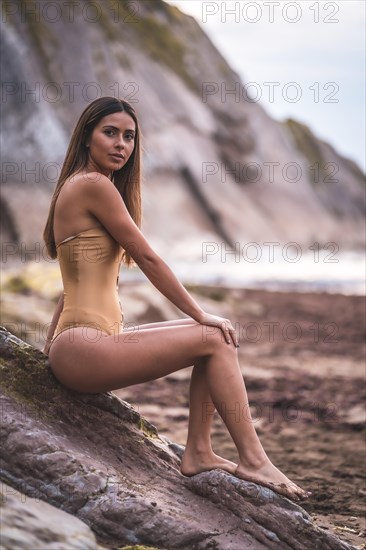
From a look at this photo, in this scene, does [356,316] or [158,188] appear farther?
[158,188]

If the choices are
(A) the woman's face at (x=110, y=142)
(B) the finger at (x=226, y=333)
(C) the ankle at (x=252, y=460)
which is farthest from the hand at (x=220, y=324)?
(A) the woman's face at (x=110, y=142)

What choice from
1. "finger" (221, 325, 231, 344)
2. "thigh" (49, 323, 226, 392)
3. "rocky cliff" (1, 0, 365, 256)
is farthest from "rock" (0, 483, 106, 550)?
"rocky cliff" (1, 0, 365, 256)

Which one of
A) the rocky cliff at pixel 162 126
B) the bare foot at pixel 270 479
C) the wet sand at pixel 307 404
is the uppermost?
the rocky cliff at pixel 162 126

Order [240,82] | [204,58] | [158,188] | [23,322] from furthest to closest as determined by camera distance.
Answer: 1. [240,82]
2. [204,58]
3. [158,188]
4. [23,322]

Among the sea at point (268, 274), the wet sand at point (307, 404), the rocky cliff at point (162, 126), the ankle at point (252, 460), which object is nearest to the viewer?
the ankle at point (252, 460)

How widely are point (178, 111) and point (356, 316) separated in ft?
101

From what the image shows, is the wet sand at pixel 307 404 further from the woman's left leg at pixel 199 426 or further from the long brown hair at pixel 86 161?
the long brown hair at pixel 86 161

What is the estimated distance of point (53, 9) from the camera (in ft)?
132

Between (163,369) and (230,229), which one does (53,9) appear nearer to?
(230,229)

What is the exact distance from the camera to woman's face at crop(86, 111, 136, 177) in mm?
4442

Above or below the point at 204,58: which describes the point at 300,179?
below

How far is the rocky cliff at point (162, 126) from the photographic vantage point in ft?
118

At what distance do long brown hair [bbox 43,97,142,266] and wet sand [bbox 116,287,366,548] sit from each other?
2524 mm

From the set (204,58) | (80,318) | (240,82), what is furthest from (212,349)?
(240,82)
